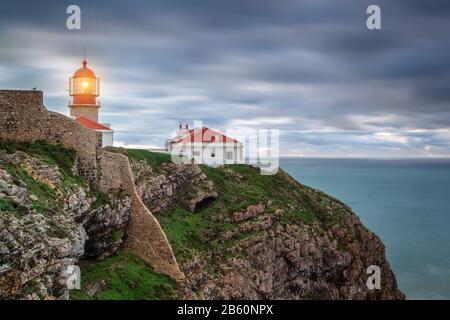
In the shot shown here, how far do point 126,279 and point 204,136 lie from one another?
27.0m

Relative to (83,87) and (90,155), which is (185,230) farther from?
(83,87)

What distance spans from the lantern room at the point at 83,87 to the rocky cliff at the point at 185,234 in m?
6.33

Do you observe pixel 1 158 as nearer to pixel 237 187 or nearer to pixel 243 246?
pixel 243 246

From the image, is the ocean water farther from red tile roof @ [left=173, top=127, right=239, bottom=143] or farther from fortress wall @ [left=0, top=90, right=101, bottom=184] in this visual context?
fortress wall @ [left=0, top=90, right=101, bottom=184]

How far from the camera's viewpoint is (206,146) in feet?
177

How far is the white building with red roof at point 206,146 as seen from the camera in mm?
53062

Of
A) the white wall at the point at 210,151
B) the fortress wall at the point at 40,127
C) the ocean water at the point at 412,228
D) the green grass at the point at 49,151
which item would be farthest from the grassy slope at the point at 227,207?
the ocean water at the point at 412,228

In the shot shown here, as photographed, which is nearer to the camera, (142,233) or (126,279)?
(126,279)

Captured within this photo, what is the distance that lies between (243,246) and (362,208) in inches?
4278

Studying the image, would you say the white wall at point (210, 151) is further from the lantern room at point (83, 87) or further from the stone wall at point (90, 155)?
the stone wall at point (90, 155)

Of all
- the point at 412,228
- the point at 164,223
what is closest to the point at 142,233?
the point at 164,223

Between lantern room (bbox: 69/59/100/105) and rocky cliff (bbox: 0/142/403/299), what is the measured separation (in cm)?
633

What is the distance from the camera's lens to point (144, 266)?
31578mm
